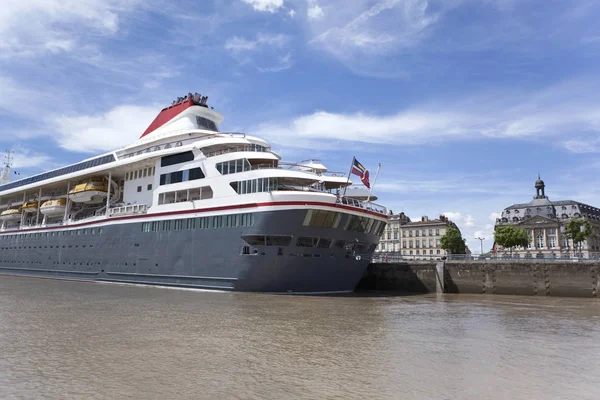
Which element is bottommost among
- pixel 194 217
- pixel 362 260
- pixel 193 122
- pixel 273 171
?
pixel 362 260

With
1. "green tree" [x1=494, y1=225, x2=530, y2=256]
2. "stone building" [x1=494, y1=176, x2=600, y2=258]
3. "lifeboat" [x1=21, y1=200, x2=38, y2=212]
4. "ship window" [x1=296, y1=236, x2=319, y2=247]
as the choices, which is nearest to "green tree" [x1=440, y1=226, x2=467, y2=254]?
"green tree" [x1=494, y1=225, x2=530, y2=256]

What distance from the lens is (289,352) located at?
13492mm

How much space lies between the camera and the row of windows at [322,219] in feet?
92.1

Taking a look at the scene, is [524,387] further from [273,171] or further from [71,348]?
[273,171]

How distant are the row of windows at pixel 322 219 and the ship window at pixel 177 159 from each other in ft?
39.1

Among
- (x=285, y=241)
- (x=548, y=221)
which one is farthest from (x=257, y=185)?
(x=548, y=221)

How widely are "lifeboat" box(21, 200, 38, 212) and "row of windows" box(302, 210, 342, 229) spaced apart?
1580 inches

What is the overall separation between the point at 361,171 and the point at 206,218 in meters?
11.5

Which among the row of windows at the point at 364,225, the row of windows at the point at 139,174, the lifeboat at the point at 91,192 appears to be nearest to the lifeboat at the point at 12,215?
the lifeboat at the point at 91,192

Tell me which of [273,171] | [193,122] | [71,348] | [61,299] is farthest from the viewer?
[193,122]

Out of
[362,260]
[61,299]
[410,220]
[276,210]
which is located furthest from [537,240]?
[61,299]

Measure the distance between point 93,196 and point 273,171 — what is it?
23077 mm

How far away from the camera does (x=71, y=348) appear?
13469 mm

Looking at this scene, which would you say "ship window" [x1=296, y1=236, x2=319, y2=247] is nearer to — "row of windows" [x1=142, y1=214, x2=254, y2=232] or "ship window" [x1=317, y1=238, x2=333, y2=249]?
"ship window" [x1=317, y1=238, x2=333, y2=249]
